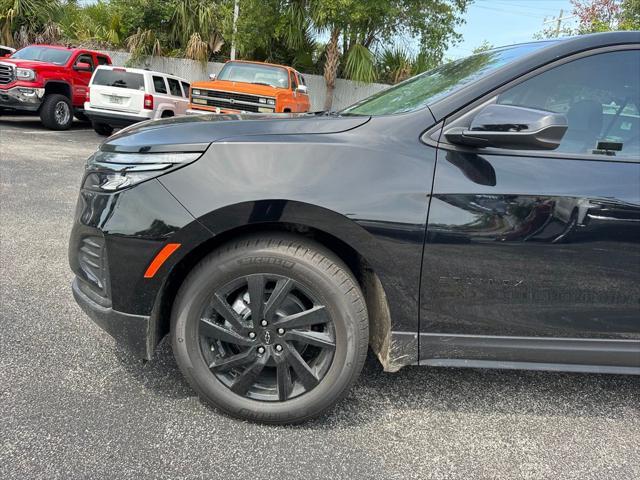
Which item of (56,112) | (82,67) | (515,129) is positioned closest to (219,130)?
(515,129)

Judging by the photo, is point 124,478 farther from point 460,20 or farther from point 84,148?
point 460,20

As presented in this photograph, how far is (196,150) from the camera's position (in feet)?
7.13

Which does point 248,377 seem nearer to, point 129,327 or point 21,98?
point 129,327

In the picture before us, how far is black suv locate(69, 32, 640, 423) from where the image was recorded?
211cm

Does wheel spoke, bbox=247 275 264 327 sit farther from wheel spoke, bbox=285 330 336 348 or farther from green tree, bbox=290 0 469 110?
green tree, bbox=290 0 469 110

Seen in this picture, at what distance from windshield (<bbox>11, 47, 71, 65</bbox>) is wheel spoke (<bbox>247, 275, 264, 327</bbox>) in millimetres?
12914

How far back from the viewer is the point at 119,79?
1177 centimetres

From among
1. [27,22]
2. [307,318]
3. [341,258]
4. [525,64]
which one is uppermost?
[27,22]

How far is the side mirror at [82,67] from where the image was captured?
13.0 m

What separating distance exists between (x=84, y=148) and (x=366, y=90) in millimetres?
9392

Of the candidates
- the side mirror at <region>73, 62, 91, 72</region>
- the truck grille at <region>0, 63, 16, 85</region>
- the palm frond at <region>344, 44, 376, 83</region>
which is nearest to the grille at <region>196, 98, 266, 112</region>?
the side mirror at <region>73, 62, 91, 72</region>

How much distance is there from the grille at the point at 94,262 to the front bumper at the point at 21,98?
11408 mm

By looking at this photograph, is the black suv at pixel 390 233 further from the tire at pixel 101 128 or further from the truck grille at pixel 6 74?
the truck grille at pixel 6 74

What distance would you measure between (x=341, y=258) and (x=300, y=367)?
1.67 feet
